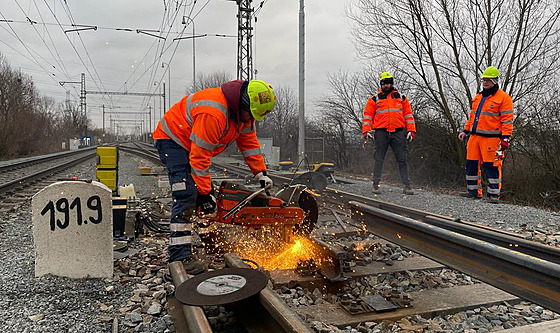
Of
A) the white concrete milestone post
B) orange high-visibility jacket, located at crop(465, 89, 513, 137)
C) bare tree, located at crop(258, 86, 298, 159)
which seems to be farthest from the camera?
bare tree, located at crop(258, 86, 298, 159)

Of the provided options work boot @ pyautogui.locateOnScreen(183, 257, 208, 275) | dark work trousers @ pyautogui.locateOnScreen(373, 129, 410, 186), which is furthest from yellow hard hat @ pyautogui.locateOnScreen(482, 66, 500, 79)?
work boot @ pyautogui.locateOnScreen(183, 257, 208, 275)

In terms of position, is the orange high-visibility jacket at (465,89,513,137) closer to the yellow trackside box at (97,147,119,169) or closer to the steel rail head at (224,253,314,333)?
the steel rail head at (224,253,314,333)

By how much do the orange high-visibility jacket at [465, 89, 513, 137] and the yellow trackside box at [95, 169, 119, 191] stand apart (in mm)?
7210

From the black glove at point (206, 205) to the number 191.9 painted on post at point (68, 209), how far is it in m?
0.88

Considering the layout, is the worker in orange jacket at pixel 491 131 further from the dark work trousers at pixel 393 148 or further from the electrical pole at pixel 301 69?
the electrical pole at pixel 301 69

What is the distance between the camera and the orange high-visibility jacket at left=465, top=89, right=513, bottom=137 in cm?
729

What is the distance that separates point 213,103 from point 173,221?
1211 millimetres

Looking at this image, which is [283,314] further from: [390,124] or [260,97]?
[390,124]

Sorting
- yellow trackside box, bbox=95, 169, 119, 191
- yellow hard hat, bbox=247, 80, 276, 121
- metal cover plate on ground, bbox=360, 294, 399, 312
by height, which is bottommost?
metal cover plate on ground, bbox=360, 294, 399, 312

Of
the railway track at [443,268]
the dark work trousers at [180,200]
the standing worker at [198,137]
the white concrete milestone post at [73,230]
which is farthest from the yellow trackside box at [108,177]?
the railway track at [443,268]

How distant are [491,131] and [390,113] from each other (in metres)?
1.98

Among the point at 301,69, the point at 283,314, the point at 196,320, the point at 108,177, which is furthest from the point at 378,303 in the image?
the point at 301,69

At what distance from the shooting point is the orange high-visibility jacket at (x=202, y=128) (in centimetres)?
346

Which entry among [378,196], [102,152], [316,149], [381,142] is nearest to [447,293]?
[378,196]
